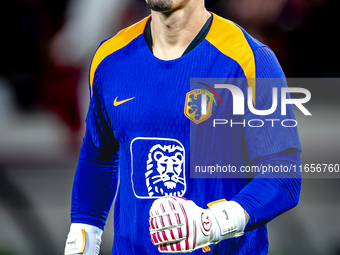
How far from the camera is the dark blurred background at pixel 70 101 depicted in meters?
3.10

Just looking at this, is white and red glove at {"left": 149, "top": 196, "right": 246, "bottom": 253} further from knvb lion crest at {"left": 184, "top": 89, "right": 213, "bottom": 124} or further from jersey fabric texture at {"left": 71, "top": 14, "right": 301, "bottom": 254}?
knvb lion crest at {"left": 184, "top": 89, "right": 213, "bottom": 124}

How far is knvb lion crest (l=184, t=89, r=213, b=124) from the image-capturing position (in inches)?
53.7

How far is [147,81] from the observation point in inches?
56.4

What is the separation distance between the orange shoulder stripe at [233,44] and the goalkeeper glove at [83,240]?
0.76 m

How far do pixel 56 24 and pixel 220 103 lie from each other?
2353 mm

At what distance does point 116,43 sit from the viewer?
1564mm

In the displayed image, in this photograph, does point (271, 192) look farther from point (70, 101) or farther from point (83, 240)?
point (70, 101)

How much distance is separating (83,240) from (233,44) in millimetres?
824

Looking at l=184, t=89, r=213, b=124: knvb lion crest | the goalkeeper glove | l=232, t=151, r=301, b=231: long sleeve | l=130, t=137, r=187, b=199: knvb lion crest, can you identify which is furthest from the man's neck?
the goalkeeper glove

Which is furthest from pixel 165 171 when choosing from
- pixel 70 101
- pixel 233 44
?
pixel 70 101

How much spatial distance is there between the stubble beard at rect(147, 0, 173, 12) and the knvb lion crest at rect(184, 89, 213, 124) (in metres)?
0.26

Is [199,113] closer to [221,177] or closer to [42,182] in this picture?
[221,177]

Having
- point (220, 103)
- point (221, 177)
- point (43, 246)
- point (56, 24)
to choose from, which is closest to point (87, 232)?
point (221, 177)

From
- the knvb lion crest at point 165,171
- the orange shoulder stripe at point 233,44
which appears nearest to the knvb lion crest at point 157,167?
the knvb lion crest at point 165,171
